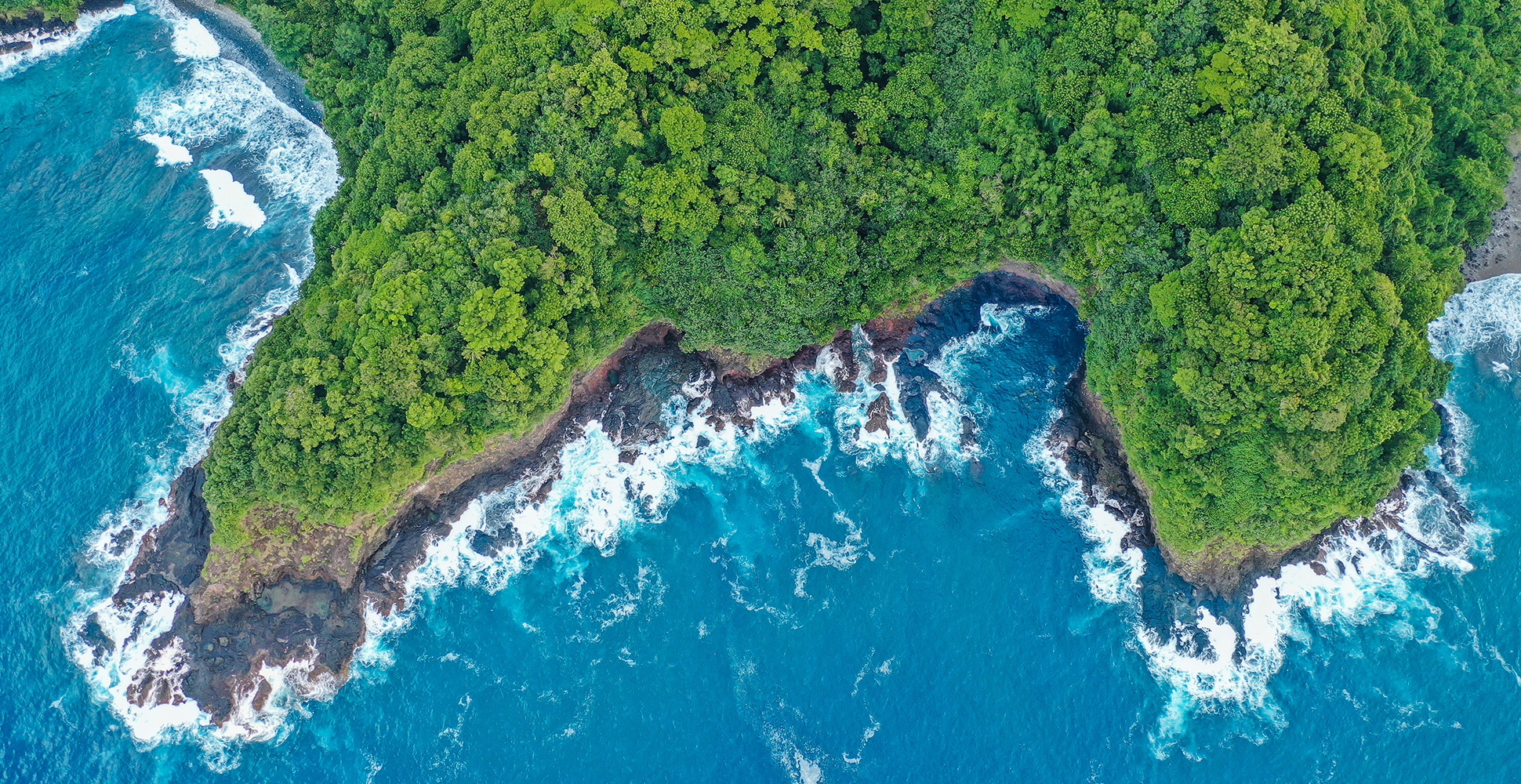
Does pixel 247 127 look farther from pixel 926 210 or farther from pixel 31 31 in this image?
pixel 926 210

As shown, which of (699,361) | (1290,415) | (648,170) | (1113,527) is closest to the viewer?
(1290,415)

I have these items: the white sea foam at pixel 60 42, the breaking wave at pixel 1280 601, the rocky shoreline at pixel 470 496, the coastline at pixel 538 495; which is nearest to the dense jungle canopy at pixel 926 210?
the coastline at pixel 538 495

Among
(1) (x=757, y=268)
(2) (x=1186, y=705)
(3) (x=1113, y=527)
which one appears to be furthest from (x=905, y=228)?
(2) (x=1186, y=705)

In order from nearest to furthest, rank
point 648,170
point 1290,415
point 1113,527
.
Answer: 1. point 1290,415
2. point 648,170
3. point 1113,527

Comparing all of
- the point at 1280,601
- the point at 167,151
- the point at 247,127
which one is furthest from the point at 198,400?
the point at 1280,601

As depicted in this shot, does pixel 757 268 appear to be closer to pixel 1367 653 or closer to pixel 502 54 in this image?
pixel 502 54

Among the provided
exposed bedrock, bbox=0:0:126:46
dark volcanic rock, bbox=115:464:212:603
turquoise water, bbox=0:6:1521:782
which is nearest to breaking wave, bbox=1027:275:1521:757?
turquoise water, bbox=0:6:1521:782
